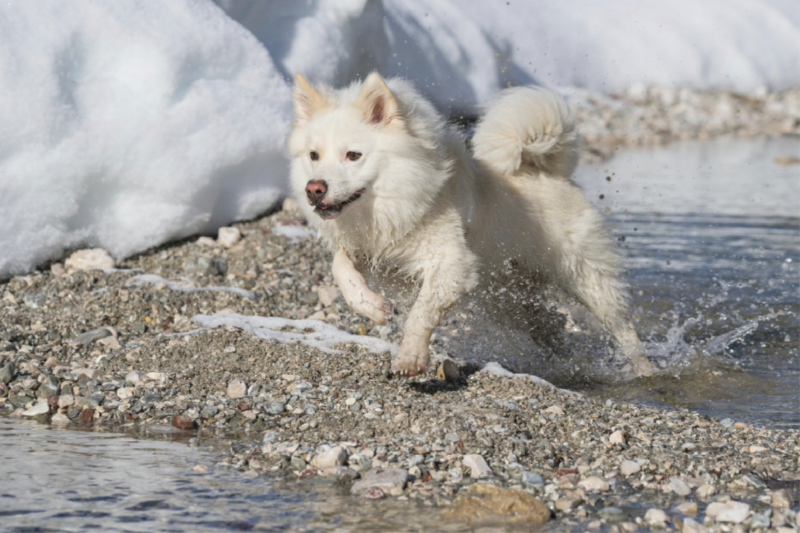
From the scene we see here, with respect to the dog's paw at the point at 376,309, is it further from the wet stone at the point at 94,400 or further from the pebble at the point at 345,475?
the wet stone at the point at 94,400

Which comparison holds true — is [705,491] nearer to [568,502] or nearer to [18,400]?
[568,502]

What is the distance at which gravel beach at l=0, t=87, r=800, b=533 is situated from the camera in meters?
2.69

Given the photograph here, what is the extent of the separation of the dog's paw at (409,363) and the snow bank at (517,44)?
4.21 meters

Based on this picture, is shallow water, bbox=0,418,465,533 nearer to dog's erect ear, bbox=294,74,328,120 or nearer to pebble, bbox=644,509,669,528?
pebble, bbox=644,509,669,528

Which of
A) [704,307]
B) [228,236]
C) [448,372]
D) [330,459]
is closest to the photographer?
[330,459]

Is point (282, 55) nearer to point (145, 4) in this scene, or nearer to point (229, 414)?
point (145, 4)

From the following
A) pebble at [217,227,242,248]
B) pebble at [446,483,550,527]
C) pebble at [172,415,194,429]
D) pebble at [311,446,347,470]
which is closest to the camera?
pebble at [446,483,550,527]

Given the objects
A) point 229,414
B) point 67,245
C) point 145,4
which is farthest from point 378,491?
point 145,4

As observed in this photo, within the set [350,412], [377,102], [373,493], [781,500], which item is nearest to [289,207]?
[377,102]

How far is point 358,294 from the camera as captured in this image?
3938 mm

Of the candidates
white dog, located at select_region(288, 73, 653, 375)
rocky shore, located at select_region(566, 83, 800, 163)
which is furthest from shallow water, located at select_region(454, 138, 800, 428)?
rocky shore, located at select_region(566, 83, 800, 163)

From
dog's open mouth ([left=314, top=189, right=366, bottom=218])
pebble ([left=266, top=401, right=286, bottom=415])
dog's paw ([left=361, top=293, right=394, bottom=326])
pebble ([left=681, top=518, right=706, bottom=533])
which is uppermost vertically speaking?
dog's open mouth ([left=314, top=189, right=366, bottom=218])

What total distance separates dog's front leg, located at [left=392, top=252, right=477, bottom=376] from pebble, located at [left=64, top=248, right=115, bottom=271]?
254 centimetres

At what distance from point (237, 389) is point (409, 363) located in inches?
33.3
